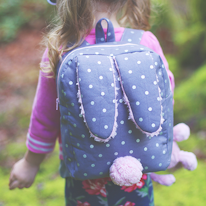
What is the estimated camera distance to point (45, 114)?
1.16 m

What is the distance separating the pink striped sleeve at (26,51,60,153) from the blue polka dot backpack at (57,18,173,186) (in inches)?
7.8

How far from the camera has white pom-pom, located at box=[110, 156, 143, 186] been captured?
877 millimetres

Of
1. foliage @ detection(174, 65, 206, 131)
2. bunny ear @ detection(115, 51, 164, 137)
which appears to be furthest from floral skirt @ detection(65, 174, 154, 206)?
foliage @ detection(174, 65, 206, 131)

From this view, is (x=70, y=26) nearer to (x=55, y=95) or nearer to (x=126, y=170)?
(x=55, y=95)

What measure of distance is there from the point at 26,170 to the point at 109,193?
447mm

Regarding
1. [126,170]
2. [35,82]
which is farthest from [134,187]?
[35,82]

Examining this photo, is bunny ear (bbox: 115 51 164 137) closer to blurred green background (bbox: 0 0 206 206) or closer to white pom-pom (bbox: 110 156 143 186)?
white pom-pom (bbox: 110 156 143 186)

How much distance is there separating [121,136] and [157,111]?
0.53 ft

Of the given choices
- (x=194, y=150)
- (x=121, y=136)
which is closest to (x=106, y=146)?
(x=121, y=136)

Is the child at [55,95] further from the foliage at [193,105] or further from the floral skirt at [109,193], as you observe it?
the foliage at [193,105]

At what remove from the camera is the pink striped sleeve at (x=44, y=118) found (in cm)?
114

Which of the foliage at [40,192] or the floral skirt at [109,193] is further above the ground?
the floral skirt at [109,193]

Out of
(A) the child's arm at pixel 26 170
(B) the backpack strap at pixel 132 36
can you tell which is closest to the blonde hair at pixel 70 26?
(B) the backpack strap at pixel 132 36

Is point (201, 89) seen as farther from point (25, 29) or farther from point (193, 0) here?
point (25, 29)
